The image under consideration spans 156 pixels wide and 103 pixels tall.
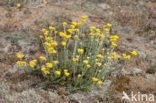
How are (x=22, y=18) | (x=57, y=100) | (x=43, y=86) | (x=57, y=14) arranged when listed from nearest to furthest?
1. (x=57, y=100)
2. (x=43, y=86)
3. (x=22, y=18)
4. (x=57, y=14)

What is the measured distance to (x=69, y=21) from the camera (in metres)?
5.02

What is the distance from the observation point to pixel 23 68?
3.11 m

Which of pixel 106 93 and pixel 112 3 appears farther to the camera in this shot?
pixel 112 3

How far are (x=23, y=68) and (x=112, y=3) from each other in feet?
15.2

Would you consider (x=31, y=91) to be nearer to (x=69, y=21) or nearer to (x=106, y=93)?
(x=106, y=93)

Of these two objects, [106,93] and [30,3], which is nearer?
[106,93]

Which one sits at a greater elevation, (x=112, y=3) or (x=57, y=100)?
(x=112, y=3)

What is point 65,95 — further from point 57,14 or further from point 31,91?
point 57,14

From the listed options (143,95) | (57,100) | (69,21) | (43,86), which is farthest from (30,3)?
(143,95)

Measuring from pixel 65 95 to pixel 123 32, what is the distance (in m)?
3.12

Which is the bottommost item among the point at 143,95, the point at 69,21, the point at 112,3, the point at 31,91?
the point at 143,95

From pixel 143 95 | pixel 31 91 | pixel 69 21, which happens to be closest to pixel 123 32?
pixel 69 21

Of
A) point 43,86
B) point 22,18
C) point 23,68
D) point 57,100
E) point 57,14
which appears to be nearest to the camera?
point 57,100

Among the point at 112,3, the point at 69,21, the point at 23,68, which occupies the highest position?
the point at 112,3
